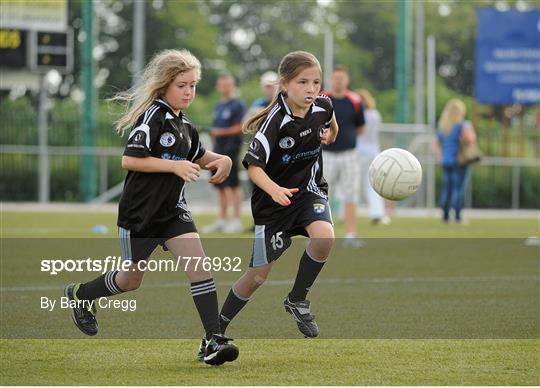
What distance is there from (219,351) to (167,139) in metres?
1.22

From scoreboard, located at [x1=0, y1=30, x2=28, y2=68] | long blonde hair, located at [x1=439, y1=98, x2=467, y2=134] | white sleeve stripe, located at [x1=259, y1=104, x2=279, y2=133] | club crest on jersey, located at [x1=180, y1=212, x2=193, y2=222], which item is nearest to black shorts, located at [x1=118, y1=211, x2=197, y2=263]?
club crest on jersey, located at [x1=180, y1=212, x2=193, y2=222]

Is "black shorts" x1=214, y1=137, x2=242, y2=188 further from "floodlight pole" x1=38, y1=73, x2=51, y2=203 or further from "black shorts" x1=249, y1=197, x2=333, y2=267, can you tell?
"floodlight pole" x1=38, y1=73, x2=51, y2=203

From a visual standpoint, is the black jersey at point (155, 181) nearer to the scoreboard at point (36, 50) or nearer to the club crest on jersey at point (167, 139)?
the club crest on jersey at point (167, 139)

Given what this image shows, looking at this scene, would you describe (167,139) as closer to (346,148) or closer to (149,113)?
(149,113)

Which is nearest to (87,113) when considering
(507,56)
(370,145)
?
(507,56)

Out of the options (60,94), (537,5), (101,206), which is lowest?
(101,206)

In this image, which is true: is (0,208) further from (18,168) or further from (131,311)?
(131,311)

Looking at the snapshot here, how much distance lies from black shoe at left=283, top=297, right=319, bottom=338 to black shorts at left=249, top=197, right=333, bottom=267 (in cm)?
34

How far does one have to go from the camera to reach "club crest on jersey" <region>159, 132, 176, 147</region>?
6492mm

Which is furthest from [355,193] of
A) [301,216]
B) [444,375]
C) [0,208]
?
[0,208]

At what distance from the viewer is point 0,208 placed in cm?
2411

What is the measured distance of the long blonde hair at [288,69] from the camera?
7.01 meters

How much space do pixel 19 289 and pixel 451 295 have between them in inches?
138

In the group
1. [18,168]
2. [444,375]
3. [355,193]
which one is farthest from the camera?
[18,168]
